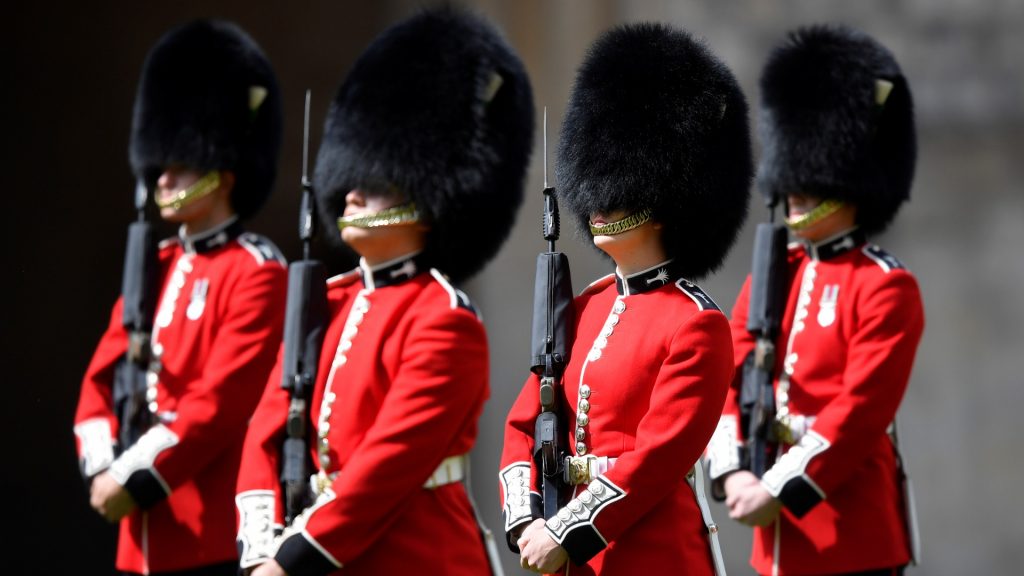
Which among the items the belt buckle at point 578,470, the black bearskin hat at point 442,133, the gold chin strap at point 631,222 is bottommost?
the belt buckle at point 578,470

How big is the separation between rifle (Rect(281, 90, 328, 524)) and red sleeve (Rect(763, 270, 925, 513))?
116 cm

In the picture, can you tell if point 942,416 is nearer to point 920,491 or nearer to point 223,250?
point 920,491

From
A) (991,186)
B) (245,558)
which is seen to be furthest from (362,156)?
(991,186)

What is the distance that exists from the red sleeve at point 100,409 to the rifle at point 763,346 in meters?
1.70

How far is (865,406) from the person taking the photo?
3645 mm

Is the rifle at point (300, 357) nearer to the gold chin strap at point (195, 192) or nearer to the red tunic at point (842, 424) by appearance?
the gold chin strap at point (195, 192)

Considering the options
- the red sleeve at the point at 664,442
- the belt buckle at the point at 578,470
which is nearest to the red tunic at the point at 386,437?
the belt buckle at the point at 578,470

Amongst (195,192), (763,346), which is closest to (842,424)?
(763,346)

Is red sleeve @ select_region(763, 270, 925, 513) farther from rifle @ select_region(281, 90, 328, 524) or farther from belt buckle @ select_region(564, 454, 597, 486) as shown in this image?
rifle @ select_region(281, 90, 328, 524)

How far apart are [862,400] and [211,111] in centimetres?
203

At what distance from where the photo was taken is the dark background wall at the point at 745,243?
205 inches

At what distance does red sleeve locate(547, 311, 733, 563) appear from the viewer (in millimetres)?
2734

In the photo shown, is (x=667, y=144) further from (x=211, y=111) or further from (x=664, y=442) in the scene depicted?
(x=211, y=111)

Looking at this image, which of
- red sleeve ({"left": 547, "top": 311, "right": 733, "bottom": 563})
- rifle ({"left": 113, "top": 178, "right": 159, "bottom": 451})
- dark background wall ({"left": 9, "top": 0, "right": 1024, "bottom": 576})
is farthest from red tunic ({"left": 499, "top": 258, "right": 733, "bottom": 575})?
dark background wall ({"left": 9, "top": 0, "right": 1024, "bottom": 576})
